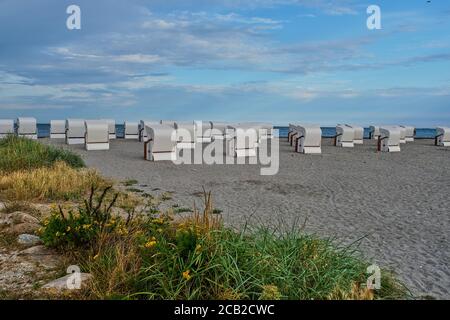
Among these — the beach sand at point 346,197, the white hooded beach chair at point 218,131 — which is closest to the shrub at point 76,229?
the beach sand at point 346,197

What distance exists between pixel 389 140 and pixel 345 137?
2.51 metres

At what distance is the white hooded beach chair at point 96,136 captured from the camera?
61.8 ft

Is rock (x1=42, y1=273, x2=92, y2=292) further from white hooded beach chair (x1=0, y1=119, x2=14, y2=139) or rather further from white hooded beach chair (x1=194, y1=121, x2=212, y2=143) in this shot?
white hooded beach chair (x1=0, y1=119, x2=14, y2=139)

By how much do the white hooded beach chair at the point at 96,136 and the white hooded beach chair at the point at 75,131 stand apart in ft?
6.83

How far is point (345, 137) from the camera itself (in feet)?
78.5

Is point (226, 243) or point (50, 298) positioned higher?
point (226, 243)

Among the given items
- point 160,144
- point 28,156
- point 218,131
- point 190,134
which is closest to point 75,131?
point 190,134

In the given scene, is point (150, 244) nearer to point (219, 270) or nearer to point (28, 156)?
point (219, 270)

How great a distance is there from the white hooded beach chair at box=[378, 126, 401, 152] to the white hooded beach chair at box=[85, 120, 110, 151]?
13583 millimetres

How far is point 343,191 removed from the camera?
428 inches
